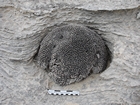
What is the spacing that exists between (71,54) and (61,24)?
25 centimetres

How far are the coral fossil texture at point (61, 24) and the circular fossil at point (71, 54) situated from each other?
0.21 feet

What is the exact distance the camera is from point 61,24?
146cm

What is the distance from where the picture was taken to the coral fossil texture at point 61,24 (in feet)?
4.19

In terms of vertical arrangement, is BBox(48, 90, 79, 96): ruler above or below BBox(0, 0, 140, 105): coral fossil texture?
below

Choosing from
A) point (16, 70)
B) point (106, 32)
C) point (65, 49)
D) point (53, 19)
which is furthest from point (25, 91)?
point (106, 32)

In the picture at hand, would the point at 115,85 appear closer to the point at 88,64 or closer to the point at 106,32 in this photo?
the point at 88,64

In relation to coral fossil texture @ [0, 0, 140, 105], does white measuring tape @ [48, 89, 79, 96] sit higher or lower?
lower

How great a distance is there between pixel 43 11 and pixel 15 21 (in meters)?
0.18

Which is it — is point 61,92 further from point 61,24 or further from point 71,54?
point 61,24

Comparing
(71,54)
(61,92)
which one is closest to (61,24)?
(71,54)

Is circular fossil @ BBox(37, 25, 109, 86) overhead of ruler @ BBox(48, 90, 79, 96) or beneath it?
overhead

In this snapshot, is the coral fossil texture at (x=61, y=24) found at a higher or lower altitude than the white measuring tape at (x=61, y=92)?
higher

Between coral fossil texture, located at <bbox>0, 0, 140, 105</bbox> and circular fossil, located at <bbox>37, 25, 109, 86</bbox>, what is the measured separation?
63 mm

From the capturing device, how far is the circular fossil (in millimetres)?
1295
